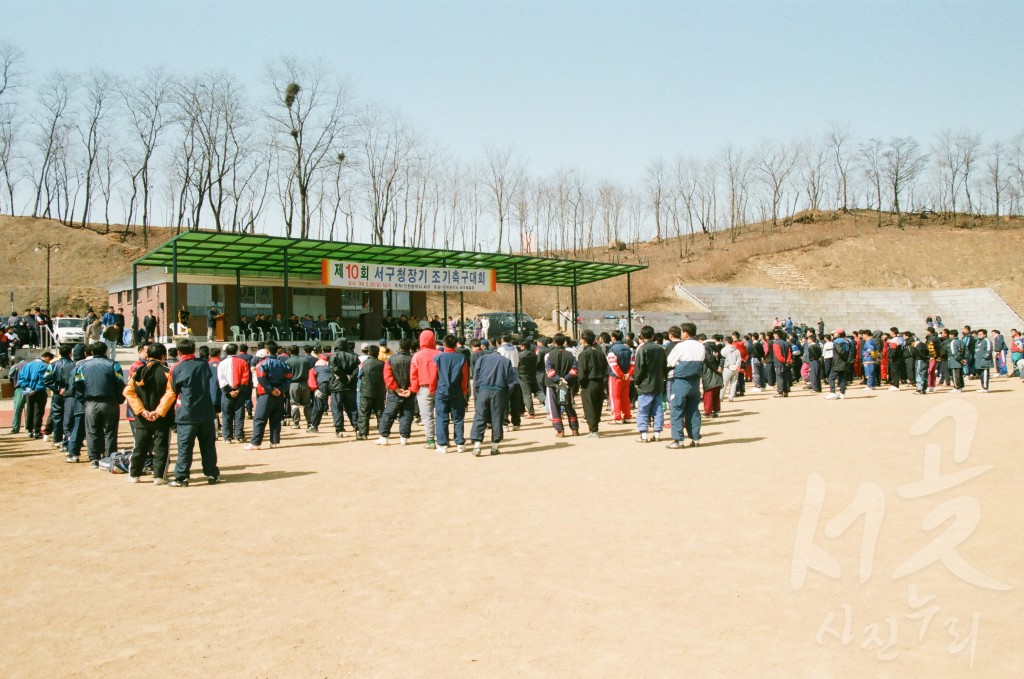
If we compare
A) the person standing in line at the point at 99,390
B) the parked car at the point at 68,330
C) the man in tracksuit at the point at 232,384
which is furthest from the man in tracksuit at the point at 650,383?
the parked car at the point at 68,330

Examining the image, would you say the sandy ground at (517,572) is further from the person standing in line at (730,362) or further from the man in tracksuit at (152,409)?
the person standing in line at (730,362)

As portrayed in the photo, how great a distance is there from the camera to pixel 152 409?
25.7 ft

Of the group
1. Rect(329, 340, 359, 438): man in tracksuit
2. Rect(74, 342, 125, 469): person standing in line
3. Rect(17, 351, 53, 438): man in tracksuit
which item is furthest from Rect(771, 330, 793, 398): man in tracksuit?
Rect(17, 351, 53, 438): man in tracksuit

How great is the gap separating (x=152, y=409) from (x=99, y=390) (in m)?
1.31

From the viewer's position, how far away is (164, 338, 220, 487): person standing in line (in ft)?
25.4

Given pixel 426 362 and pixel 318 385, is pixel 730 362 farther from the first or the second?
pixel 318 385

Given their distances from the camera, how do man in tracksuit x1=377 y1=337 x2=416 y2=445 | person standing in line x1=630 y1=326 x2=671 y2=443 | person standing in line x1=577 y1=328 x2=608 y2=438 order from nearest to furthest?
person standing in line x1=630 y1=326 x2=671 y2=443, man in tracksuit x1=377 y1=337 x2=416 y2=445, person standing in line x1=577 y1=328 x2=608 y2=438

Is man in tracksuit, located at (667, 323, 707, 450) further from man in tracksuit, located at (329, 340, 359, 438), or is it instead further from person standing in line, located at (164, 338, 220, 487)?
person standing in line, located at (164, 338, 220, 487)

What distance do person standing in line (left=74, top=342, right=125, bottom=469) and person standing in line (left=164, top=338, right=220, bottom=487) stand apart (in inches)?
51.7

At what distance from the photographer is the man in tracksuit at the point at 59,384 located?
10.5m

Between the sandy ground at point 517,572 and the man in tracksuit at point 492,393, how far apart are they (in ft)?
2.83

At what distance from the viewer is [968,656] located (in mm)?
3387

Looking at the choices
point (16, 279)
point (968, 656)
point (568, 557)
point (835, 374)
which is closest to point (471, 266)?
point (835, 374)

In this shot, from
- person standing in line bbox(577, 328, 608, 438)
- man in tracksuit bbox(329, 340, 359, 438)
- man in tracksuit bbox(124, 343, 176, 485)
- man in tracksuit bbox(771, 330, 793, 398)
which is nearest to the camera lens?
man in tracksuit bbox(124, 343, 176, 485)
